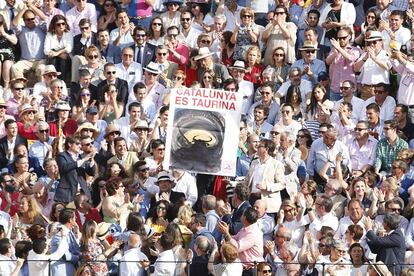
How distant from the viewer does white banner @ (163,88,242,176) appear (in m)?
29.8

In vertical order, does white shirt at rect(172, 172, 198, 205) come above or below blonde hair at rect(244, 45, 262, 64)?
below

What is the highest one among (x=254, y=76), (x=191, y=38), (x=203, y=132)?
(x=191, y=38)

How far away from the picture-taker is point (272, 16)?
113ft

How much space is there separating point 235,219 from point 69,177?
8.28ft

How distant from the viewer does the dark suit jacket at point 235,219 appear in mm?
29203

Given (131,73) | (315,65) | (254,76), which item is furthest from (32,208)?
(315,65)

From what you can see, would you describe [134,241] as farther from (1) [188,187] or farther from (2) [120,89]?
(2) [120,89]

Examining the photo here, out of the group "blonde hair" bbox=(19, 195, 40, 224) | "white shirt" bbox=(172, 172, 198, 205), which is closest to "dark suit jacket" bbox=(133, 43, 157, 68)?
"white shirt" bbox=(172, 172, 198, 205)

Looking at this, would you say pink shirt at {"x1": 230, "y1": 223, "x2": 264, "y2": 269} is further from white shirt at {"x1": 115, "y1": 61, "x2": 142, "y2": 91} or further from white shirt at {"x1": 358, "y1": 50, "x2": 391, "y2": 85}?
white shirt at {"x1": 115, "y1": 61, "x2": 142, "y2": 91}

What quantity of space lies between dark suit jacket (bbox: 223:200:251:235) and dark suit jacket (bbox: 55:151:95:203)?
2.10 metres

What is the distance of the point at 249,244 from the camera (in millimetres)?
28391

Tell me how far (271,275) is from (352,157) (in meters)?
4.23

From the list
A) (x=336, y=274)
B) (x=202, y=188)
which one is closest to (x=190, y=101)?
(x=202, y=188)

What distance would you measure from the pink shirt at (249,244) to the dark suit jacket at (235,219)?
0.63 meters
